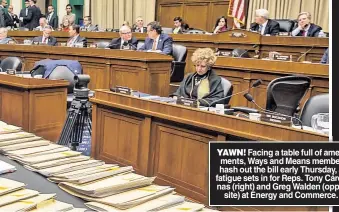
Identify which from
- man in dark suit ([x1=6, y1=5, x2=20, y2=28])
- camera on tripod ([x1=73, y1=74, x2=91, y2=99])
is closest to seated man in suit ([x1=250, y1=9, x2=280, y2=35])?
camera on tripod ([x1=73, y1=74, x2=91, y2=99])

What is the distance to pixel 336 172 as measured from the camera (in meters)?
0.95

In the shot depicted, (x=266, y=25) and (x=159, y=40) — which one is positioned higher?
(x=266, y=25)

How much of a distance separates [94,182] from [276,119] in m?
0.85

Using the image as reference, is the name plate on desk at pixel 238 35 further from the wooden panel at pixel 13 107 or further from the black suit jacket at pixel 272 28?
the wooden panel at pixel 13 107

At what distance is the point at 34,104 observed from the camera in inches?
136

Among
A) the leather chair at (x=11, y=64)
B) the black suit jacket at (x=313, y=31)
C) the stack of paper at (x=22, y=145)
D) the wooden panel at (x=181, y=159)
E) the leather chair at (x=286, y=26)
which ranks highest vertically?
the leather chair at (x=286, y=26)

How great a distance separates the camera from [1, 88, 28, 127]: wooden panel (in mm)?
3447

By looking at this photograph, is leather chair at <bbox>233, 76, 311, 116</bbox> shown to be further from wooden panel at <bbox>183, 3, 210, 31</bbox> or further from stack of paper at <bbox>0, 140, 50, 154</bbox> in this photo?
wooden panel at <bbox>183, 3, 210, 31</bbox>

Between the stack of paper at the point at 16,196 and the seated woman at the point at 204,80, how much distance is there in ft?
5.89

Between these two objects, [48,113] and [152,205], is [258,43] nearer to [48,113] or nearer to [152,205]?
A: [48,113]

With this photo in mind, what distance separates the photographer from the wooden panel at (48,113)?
345 cm

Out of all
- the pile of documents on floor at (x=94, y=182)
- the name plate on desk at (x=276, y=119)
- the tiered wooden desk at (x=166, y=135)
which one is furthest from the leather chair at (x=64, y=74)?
the name plate on desk at (x=276, y=119)

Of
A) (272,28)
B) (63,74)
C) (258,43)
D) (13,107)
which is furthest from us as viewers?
(272,28)

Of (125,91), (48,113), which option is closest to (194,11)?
(48,113)
